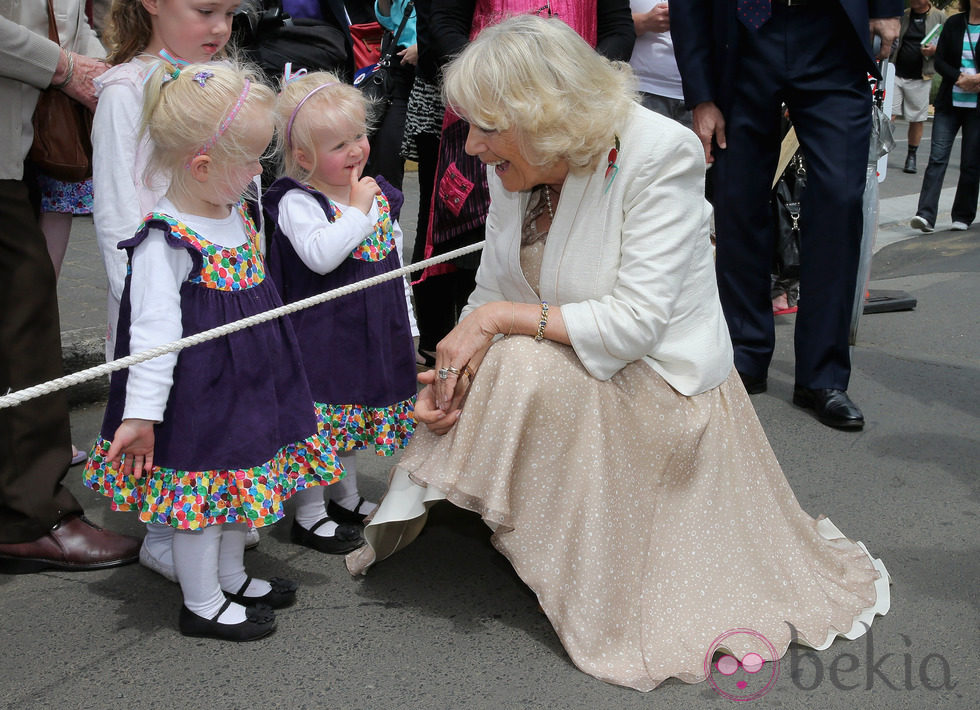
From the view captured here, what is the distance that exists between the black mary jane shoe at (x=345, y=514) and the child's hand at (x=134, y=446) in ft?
2.82

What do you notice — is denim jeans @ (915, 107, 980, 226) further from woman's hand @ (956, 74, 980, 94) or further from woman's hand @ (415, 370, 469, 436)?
woman's hand @ (415, 370, 469, 436)

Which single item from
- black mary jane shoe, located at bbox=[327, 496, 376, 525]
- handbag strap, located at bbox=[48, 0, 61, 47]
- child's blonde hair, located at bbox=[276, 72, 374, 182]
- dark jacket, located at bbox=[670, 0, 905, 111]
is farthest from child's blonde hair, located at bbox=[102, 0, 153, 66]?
dark jacket, located at bbox=[670, 0, 905, 111]

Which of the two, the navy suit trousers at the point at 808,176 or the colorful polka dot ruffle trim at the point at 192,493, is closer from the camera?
the colorful polka dot ruffle trim at the point at 192,493

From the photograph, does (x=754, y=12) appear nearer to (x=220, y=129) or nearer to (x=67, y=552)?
(x=220, y=129)

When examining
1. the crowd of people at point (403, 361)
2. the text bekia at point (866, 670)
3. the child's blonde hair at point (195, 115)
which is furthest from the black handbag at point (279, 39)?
the text bekia at point (866, 670)

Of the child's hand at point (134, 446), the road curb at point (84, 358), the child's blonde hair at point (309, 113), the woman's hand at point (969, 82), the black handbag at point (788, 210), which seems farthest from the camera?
the woman's hand at point (969, 82)

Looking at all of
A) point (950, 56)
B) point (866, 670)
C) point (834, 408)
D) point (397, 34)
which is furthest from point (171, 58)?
point (950, 56)

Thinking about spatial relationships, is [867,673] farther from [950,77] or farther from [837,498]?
[950,77]

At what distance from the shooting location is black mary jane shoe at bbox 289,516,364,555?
2803mm

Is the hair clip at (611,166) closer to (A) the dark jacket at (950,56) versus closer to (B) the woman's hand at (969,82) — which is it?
(B) the woman's hand at (969,82)

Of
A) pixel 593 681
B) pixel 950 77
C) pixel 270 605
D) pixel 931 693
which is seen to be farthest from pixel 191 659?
pixel 950 77

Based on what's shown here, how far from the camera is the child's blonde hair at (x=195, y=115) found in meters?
2.24

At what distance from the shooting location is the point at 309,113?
2744mm

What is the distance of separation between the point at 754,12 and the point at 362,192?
5.81ft
